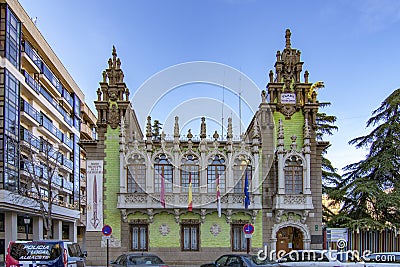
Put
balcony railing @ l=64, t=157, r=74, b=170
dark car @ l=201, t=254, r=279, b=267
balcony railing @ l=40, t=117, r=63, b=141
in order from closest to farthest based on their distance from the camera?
1. dark car @ l=201, t=254, r=279, b=267
2. balcony railing @ l=40, t=117, r=63, b=141
3. balcony railing @ l=64, t=157, r=74, b=170

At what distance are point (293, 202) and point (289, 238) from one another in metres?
3.36

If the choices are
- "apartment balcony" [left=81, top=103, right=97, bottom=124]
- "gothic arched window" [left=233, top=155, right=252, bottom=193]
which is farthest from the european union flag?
"apartment balcony" [left=81, top=103, right=97, bottom=124]

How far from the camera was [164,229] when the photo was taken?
108 feet

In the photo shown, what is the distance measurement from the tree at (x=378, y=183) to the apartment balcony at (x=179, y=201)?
647 cm

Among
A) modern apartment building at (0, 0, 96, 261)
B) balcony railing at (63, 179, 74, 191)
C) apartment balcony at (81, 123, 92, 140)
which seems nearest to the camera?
modern apartment building at (0, 0, 96, 261)

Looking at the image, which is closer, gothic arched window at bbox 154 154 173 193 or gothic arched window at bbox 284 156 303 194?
gothic arched window at bbox 154 154 173 193

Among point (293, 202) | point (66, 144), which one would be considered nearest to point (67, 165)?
point (66, 144)

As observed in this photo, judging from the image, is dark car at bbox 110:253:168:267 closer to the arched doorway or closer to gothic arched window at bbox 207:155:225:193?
gothic arched window at bbox 207:155:225:193

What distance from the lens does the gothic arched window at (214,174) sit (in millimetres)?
33125

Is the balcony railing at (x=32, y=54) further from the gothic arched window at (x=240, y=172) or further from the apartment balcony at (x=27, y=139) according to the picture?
the gothic arched window at (x=240, y=172)

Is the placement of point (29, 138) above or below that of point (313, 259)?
above

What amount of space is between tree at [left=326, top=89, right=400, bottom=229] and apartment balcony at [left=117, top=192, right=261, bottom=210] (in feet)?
21.2

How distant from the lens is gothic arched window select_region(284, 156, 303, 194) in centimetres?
3306

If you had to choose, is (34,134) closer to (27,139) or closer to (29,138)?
(27,139)
